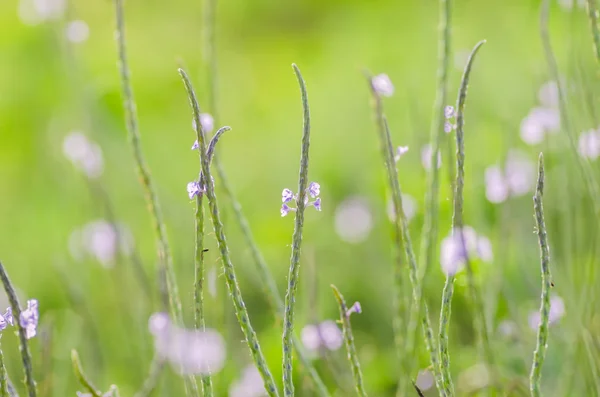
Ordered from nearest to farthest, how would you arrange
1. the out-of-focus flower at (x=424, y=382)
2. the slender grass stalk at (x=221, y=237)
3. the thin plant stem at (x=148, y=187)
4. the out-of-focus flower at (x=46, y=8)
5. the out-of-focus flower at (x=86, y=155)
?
the slender grass stalk at (x=221, y=237)
the thin plant stem at (x=148, y=187)
the out-of-focus flower at (x=424, y=382)
the out-of-focus flower at (x=86, y=155)
the out-of-focus flower at (x=46, y=8)

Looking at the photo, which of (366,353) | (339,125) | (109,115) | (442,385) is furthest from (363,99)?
(442,385)

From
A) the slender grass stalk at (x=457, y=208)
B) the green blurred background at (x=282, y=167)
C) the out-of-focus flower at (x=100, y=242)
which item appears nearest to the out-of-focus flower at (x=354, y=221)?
the green blurred background at (x=282, y=167)

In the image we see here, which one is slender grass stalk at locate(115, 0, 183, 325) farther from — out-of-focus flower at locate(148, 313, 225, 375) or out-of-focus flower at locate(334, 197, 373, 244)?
out-of-focus flower at locate(334, 197, 373, 244)

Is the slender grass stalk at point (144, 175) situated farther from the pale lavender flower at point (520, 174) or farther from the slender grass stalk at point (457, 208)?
the pale lavender flower at point (520, 174)

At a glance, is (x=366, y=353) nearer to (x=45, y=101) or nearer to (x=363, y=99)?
(x=363, y=99)

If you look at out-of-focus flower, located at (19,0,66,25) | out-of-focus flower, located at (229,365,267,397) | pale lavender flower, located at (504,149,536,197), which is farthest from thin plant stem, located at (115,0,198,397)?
out-of-focus flower, located at (19,0,66,25)

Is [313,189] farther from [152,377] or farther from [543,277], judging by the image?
[152,377]

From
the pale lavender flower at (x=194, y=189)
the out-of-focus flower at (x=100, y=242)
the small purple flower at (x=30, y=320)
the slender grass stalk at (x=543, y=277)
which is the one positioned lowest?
the slender grass stalk at (x=543, y=277)

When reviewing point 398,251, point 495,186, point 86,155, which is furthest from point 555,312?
point 86,155
